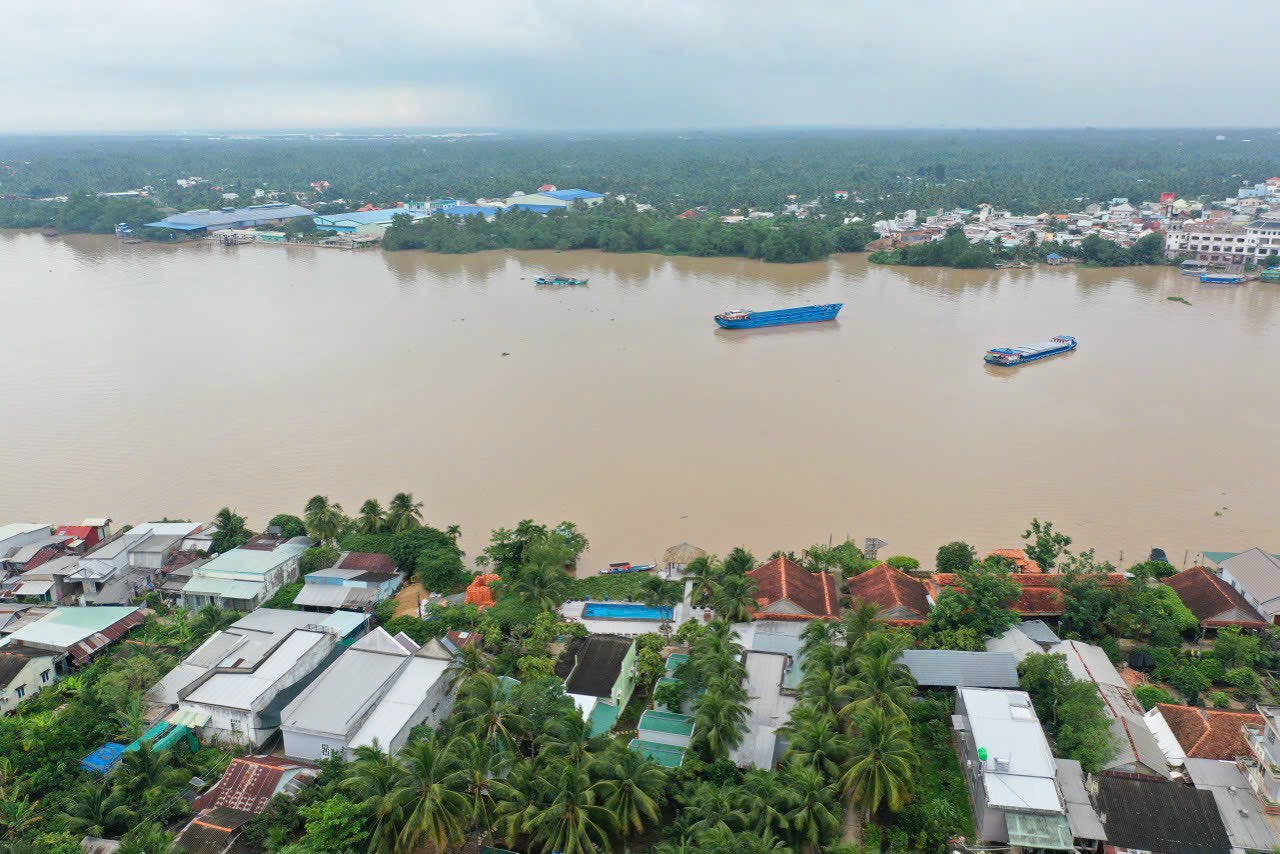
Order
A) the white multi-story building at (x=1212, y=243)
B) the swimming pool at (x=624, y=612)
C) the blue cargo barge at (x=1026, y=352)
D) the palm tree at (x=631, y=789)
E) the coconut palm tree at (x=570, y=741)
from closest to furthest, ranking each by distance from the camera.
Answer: the palm tree at (x=631, y=789)
the coconut palm tree at (x=570, y=741)
the swimming pool at (x=624, y=612)
the blue cargo barge at (x=1026, y=352)
the white multi-story building at (x=1212, y=243)

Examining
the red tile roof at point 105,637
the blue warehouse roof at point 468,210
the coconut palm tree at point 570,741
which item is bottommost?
the red tile roof at point 105,637

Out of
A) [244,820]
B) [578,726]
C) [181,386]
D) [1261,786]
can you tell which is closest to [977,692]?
[1261,786]

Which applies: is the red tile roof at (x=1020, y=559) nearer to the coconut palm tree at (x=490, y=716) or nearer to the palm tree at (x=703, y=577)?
the palm tree at (x=703, y=577)

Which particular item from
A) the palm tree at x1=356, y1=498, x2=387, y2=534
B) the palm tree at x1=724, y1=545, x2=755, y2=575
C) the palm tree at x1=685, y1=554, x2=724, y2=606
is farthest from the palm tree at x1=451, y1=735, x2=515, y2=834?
the palm tree at x1=356, y1=498, x2=387, y2=534

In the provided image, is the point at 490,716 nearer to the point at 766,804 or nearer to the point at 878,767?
the point at 766,804

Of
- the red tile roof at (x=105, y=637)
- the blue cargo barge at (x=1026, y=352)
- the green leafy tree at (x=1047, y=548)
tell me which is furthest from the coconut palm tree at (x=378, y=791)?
the blue cargo barge at (x=1026, y=352)

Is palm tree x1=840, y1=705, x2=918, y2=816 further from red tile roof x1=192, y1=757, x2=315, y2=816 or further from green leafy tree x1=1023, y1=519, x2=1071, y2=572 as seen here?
green leafy tree x1=1023, y1=519, x2=1071, y2=572

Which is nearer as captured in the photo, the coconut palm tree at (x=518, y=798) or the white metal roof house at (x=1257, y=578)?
the coconut palm tree at (x=518, y=798)

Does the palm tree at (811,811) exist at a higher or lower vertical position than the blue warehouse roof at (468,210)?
lower
